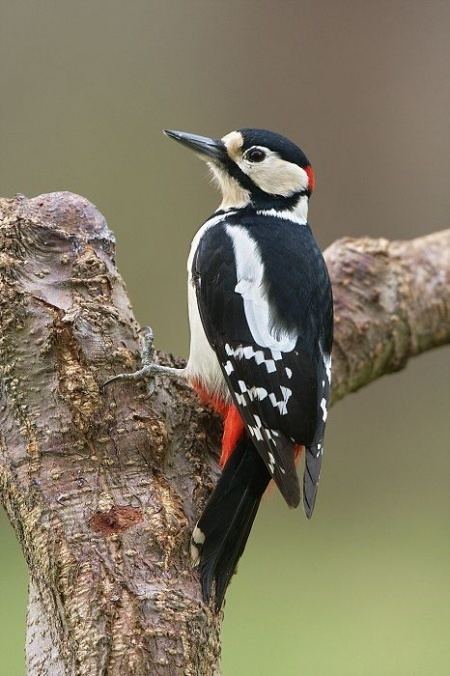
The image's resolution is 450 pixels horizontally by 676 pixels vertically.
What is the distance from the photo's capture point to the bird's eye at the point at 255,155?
2.92 metres

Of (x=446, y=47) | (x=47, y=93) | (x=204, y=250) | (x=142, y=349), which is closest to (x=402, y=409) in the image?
(x=446, y=47)

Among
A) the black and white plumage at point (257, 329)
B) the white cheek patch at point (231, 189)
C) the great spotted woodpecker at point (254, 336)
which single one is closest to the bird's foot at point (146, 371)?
the great spotted woodpecker at point (254, 336)

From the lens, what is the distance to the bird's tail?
82.2 inches

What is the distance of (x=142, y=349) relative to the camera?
2244 millimetres

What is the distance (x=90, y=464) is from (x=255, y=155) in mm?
1172

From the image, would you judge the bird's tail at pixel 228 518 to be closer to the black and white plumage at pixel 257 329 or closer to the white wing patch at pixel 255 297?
the black and white plumage at pixel 257 329

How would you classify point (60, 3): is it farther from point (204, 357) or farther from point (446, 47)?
point (204, 357)

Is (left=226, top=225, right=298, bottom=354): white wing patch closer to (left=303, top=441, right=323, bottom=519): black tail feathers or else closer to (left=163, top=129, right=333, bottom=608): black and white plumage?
(left=163, top=129, right=333, bottom=608): black and white plumage

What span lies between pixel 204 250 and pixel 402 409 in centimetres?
368

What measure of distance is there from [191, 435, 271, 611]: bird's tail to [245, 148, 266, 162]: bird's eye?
36.5 inches

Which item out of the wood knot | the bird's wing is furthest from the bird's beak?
the wood knot

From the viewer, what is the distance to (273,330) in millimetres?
2535

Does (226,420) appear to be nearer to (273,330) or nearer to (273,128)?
(273,330)

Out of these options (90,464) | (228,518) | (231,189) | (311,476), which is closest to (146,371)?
(90,464)
